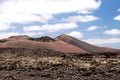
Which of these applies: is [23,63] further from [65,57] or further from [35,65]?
[65,57]

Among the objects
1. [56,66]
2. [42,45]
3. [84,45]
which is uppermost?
[84,45]

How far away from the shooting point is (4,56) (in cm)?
5638

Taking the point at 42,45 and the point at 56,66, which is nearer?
the point at 56,66

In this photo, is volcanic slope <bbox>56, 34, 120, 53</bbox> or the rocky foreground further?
volcanic slope <bbox>56, 34, 120, 53</bbox>

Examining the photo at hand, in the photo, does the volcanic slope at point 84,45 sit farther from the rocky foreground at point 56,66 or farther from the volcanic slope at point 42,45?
the rocky foreground at point 56,66

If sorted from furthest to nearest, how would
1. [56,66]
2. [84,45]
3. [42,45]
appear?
[84,45] < [42,45] < [56,66]

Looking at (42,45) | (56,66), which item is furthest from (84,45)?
(56,66)

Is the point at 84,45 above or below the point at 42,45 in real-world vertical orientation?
above

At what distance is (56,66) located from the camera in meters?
46.3

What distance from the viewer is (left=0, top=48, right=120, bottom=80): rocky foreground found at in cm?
3703

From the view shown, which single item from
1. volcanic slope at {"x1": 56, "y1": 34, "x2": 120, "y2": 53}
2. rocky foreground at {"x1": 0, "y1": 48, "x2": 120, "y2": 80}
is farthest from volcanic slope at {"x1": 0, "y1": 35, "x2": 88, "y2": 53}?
rocky foreground at {"x1": 0, "y1": 48, "x2": 120, "y2": 80}

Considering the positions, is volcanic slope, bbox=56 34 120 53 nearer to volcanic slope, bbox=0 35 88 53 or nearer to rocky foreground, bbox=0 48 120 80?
volcanic slope, bbox=0 35 88 53

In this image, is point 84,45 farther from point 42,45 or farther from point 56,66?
point 56,66

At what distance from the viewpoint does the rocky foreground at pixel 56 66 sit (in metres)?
37.0
